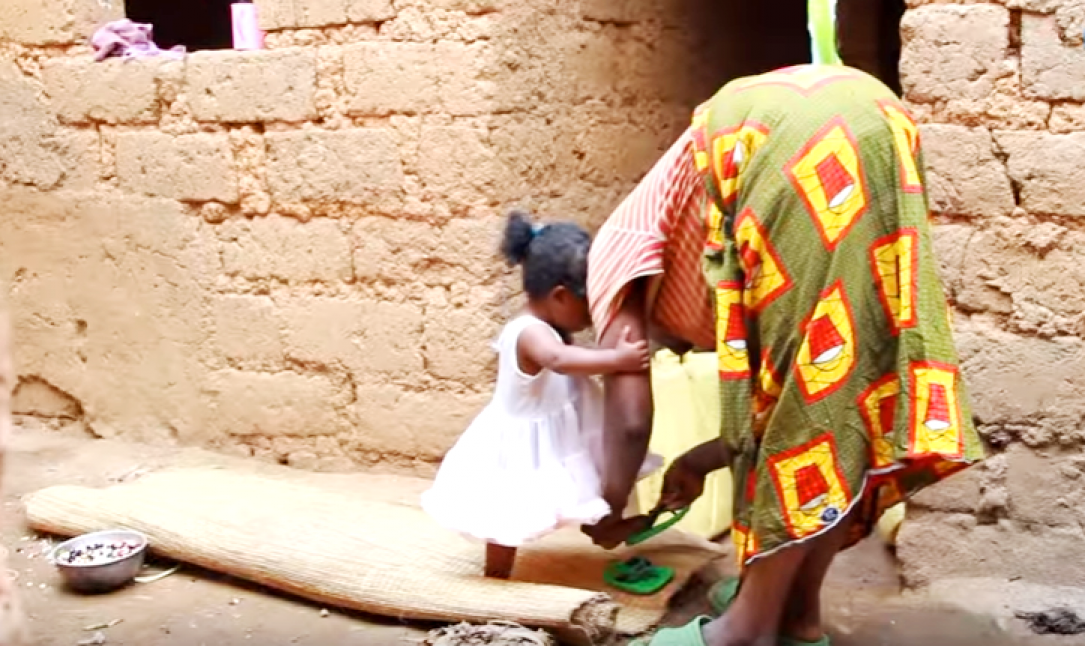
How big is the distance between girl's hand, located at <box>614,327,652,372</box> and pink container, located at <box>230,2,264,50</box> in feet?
6.36

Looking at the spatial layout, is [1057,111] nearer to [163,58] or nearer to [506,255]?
[506,255]

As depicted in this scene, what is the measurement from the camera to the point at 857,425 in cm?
265

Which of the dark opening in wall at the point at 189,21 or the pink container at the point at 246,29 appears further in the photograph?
the dark opening in wall at the point at 189,21

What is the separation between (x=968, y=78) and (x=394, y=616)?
1.83 meters

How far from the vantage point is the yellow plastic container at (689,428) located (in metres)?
4.00

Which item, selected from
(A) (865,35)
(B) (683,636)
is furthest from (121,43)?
(B) (683,636)

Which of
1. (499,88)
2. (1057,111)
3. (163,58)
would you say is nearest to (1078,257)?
(1057,111)

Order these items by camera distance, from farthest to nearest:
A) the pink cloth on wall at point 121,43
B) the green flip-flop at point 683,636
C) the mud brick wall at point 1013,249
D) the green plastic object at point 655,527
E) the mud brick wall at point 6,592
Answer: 1. the pink cloth on wall at point 121,43
2. the green plastic object at point 655,527
3. the mud brick wall at point 1013,249
4. the green flip-flop at point 683,636
5. the mud brick wall at point 6,592

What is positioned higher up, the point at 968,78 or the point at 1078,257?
the point at 968,78

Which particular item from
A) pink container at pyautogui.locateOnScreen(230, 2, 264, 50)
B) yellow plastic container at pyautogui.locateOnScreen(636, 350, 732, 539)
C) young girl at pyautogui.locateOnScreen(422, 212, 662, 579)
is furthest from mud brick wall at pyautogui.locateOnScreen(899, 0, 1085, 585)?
pink container at pyautogui.locateOnScreen(230, 2, 264, 50)

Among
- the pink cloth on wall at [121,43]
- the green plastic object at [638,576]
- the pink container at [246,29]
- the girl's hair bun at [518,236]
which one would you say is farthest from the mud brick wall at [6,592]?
the pink cloth on wall at [121,43]

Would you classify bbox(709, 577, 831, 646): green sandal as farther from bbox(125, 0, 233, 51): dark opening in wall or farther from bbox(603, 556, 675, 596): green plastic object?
bbox(125, 0, 233, 51): dark opening in wall

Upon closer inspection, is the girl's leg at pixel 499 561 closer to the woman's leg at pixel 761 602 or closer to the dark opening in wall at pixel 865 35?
the woman's leg at pixel 761 602

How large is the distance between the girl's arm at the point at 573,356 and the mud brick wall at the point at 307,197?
2.61 ft
